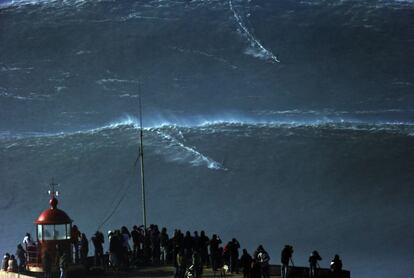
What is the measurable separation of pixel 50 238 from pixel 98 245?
4.95 feet

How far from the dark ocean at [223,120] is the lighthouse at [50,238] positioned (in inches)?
1149

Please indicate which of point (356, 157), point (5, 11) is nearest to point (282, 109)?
point (356, 157)

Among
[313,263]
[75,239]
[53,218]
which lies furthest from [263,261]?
[53,218]

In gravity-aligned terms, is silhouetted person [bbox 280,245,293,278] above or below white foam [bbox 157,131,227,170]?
below

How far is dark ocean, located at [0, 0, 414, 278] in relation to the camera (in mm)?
78812

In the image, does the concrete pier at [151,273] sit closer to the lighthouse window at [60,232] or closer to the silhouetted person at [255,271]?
the lighthouse window at [60,232]

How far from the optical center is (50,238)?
3281cm

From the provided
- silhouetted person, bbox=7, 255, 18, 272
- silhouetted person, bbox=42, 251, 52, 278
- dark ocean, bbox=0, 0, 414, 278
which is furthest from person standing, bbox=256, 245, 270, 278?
dark ocean, bbox=0, 0, 414, 278

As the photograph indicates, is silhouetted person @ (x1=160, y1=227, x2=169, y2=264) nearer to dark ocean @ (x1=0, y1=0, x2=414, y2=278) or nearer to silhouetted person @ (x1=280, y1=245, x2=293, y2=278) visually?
silhouetted person @ (x1=280, y1=245, x2=293, y2=278)

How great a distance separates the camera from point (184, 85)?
10575 cm

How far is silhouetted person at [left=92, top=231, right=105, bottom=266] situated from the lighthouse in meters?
0.82

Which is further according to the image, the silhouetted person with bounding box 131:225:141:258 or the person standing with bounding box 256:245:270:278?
the silhouetted person with bounding box 131:225:141:258

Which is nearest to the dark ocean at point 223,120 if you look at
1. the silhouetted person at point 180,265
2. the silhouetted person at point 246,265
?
the silhouetted person at point 180,265

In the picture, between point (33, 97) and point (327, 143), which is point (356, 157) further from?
point (33, 97)
